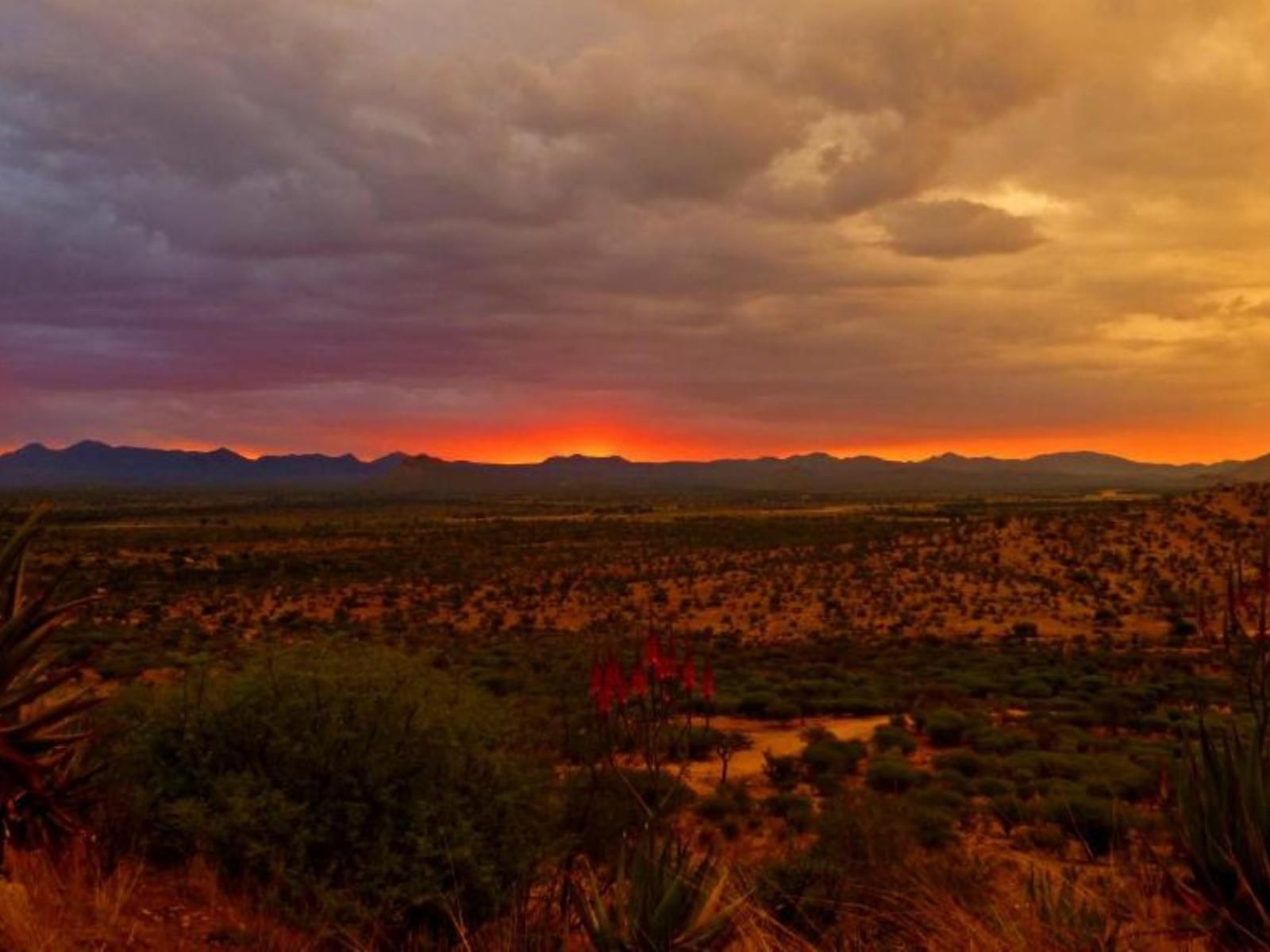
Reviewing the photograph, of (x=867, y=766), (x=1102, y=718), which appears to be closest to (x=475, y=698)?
(x=867, y=766)

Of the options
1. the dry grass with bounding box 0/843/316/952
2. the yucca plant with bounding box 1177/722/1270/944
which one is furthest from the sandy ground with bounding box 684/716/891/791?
the yucca plant with bounding box 1177/722/1270/944

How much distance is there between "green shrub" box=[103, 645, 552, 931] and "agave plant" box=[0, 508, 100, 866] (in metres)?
0.82

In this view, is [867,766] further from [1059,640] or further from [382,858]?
[1059,640]

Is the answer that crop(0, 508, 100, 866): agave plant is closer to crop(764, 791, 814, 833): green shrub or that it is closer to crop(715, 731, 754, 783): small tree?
crop(764, 791, 814, 833): green shrub

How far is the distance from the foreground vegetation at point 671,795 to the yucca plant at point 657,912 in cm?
2

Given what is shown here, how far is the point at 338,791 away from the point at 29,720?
2438 mm

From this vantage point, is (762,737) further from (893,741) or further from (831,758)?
(831,758)

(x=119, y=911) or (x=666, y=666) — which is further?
(x=119, y=911)

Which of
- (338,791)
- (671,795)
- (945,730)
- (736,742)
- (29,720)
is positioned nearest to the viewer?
(671,795)

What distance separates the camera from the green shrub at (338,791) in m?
7.25

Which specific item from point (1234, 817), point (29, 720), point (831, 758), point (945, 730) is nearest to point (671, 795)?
point (1234, 817)

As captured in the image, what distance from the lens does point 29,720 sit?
240 inches

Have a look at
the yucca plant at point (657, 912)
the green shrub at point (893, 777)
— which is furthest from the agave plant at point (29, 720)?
the green shrub at point (893, 777)

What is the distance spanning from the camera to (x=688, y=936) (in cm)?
544
